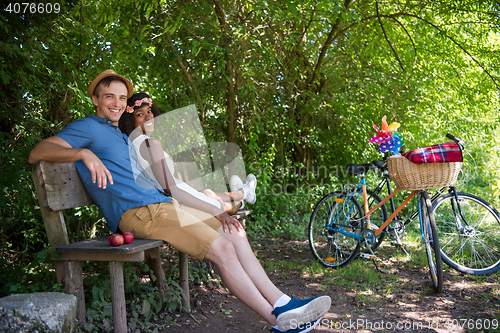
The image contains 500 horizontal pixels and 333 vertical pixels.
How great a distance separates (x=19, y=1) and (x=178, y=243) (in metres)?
2.29

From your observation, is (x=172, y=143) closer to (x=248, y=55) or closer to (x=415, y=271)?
(x=248, y=55)

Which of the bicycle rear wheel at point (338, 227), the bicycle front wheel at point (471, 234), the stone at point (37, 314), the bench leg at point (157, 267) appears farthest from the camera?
the bicycle rear wheel at point (338, 227)

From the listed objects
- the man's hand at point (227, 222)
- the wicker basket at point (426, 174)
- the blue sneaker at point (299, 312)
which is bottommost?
the blue sneaker at point (299, 312)

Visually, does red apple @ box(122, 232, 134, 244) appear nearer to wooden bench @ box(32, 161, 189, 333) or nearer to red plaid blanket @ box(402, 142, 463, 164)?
wooden bench @ box(32, 161, 189, 333)

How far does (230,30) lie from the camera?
4645 millimetres

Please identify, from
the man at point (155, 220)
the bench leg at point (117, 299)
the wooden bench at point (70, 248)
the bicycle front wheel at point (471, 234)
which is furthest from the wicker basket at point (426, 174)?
the bench leg at point (117, 299)

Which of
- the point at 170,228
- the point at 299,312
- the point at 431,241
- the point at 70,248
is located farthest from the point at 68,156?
the point at 431,241

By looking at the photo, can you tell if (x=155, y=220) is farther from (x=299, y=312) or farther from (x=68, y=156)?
(x=299, y=312)

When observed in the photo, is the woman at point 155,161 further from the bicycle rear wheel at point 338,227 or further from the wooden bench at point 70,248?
the bicycle rear wheel at point 338,227

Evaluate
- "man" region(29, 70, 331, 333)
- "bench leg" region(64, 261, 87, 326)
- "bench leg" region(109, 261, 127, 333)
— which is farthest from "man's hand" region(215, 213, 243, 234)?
"bench leg" region(64, 261, 87, 326)

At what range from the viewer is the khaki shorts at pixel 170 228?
2312 mm

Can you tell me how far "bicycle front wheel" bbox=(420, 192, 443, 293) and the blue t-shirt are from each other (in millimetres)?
2173

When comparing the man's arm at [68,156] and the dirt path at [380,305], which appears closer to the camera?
the man's arm at [68,156]

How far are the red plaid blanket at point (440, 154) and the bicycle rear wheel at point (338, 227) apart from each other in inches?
38.1
